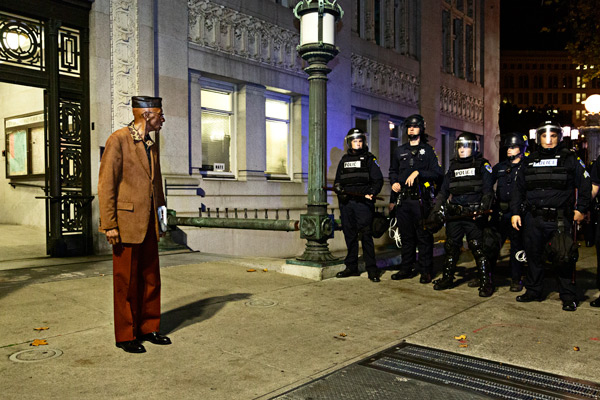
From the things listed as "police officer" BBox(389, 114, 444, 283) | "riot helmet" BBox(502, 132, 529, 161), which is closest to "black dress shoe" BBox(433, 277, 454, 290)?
"police officer" BBox(389, 114, 444, 283)

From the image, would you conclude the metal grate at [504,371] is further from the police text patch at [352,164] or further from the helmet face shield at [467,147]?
the police text patch at [352,164]

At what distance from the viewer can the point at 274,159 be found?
47.5 feet

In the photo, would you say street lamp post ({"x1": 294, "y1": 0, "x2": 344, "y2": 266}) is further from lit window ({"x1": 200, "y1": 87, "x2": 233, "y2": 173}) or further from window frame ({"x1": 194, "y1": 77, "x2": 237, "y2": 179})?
lit window ({"x1": 200, "y1": 87, "x2": 233, "y2": 173})

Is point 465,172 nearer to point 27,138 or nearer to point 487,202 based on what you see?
point 487,202

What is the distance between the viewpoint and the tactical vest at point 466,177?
282 inches

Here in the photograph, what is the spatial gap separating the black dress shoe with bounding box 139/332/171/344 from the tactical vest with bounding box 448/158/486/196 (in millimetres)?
4402

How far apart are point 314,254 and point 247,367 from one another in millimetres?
4010

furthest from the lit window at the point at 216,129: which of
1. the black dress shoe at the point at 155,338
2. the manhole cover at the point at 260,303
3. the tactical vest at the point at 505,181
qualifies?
the black dress shoe at the point at 155,338

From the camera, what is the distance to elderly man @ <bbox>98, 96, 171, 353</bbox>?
433 cm

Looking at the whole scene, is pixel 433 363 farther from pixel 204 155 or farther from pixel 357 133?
pixel 204 155

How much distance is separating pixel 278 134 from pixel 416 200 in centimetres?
737

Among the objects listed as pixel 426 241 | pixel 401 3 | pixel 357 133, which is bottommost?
pixel 426 241

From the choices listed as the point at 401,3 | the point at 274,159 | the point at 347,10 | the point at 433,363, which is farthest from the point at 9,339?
the point at 401,3

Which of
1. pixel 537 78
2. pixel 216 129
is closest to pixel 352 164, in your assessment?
pixel 216 129
